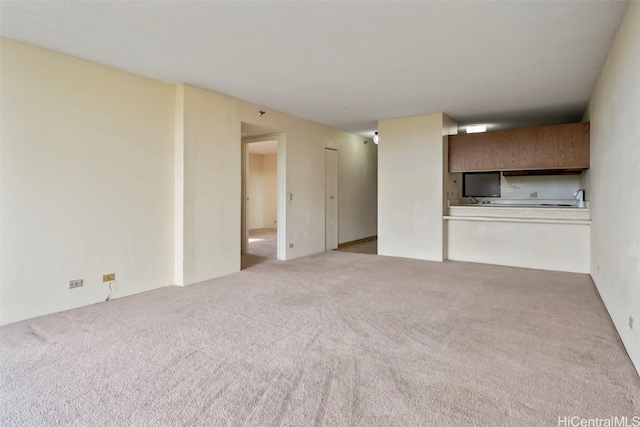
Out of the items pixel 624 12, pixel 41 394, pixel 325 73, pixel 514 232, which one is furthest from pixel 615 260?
pixel 41 394

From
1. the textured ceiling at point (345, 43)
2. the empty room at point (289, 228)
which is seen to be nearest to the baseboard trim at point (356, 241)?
the empty room at point (289, 228)

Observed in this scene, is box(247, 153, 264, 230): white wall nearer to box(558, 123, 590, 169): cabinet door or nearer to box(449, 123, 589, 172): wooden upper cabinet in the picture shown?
box(449, 123, 589, 172): wooden upper cabinet

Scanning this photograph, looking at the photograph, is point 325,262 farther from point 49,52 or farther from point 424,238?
point 49,52

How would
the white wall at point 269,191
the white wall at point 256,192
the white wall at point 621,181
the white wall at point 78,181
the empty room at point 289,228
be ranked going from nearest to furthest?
the empty room at point 289,228, the white wall at point 621,181, the white wall at point 78,181, the white wall at point 256,192, the white wall at point 269,191

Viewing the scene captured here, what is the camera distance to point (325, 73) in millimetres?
3799

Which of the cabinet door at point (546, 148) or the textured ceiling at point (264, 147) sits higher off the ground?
the textured ceiling at point (264, 147)

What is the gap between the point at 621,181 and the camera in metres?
2.68

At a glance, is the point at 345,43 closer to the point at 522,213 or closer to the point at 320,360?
the point at 320,360

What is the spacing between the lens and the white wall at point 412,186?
5.70m

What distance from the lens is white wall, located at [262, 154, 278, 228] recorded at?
37.7ft

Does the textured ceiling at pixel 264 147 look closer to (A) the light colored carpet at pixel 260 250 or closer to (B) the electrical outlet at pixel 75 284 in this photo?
(A) the light colored carpet at pixel 260 250

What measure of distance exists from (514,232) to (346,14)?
4345 millimetres

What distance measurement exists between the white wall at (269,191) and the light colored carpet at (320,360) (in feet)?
24.8

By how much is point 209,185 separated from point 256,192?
6.87 meters
